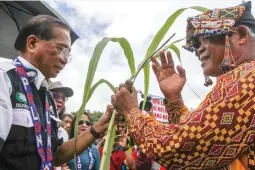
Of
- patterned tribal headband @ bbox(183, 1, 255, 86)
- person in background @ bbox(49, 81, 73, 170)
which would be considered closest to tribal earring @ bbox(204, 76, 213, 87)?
patterned tribal headband @ bbox(183, 1, 255, 86)

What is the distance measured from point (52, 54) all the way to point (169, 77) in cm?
74

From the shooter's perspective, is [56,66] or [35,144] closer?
[35,144]

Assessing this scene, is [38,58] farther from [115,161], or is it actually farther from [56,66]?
[115,161]

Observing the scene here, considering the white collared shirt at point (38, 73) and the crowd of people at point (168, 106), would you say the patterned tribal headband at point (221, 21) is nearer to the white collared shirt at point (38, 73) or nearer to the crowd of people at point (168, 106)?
the crowd of people at point (168, 106)

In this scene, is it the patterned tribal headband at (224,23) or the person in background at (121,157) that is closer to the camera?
the patterned tribal headband at (224,23)

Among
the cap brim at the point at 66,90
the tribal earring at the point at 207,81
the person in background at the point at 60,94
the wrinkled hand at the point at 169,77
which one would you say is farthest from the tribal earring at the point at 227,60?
the cap brim at the point at 66,90

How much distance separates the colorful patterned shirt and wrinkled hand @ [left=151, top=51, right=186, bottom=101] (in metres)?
0.47

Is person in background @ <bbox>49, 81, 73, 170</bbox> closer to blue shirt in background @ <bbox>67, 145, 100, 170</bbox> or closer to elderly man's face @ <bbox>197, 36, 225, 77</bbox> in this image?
blue shirt in background @ <bbox>67, 145, 100, 170</bbox>

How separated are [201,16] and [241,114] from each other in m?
0.57

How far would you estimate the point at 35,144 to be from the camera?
2027 mm

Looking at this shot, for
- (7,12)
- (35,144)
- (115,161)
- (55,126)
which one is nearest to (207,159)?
(35,144)

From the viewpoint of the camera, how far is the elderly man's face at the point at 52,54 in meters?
2.28

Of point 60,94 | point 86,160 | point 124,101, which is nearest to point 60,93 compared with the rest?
point 60,94

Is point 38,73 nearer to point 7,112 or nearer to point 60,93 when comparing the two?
point 7,112
